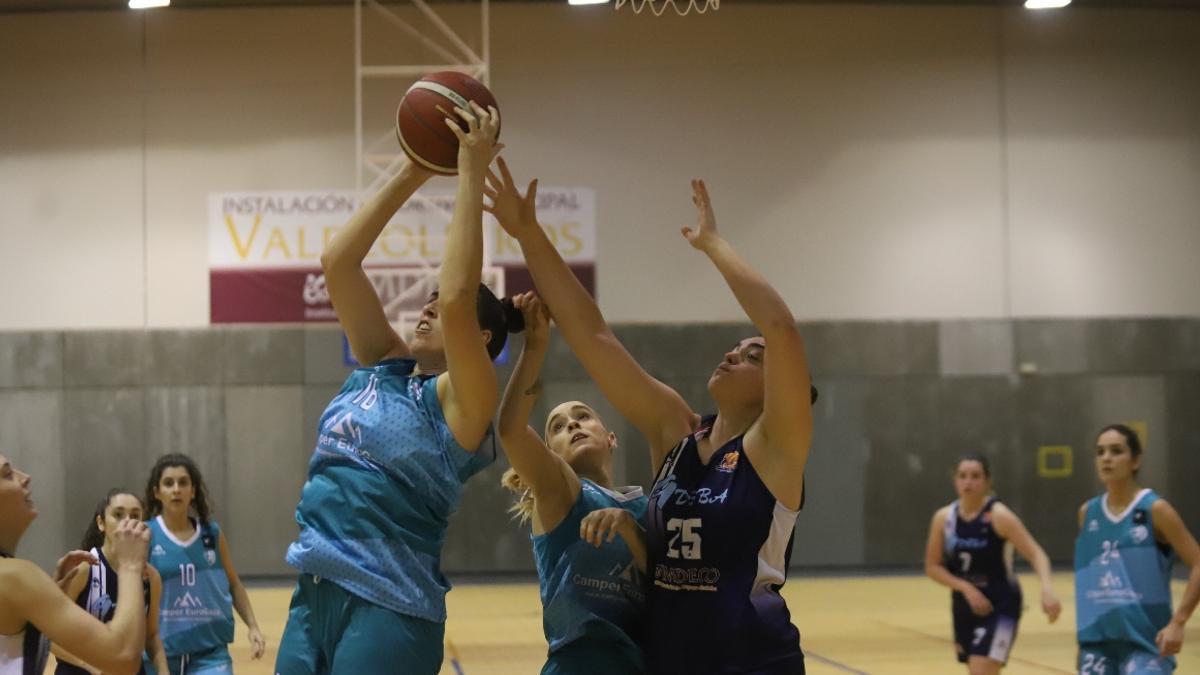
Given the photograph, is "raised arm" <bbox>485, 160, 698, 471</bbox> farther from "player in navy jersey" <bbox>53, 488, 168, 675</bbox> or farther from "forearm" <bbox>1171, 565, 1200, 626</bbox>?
"forearm" <bbox>1171, 565, 1200, 626</bbox>

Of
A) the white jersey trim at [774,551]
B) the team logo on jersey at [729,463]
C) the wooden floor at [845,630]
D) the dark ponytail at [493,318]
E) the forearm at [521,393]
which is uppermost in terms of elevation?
the dark ponytail at [493,318]

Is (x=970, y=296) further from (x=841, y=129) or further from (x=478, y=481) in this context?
(x=478, y=481)

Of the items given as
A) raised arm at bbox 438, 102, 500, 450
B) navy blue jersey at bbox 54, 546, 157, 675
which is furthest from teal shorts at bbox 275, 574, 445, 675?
navy blue jersey at bbox 54, 546, 157, 675

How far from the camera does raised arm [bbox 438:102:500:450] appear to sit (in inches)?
131

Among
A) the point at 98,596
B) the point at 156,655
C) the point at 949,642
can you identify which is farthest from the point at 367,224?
the point at 949,642

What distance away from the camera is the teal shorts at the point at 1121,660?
20.2 ft

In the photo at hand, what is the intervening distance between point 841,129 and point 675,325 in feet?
10.4

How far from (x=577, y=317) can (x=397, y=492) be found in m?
0.77

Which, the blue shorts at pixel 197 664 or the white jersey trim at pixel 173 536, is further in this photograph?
the white jersey trim at pixel 173 536

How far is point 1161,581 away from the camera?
630 cm

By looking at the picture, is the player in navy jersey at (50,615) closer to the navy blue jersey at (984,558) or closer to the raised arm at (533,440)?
the raised arm at (533,440)

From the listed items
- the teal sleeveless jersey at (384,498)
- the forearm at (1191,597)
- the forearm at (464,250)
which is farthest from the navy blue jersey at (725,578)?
the forearm at (1191,597)

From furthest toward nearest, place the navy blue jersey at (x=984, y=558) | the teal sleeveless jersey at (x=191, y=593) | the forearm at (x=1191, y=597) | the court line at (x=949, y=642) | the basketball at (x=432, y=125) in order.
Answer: the court line at (x=949, y=642), the navy blue jersey at (x=984, y=558), the teal sleeveless jersey at (x=191, y=593), the forearm at (x=1191, y=597), the basketball at (x=432, y=125)

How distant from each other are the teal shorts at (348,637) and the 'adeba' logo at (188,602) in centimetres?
342
